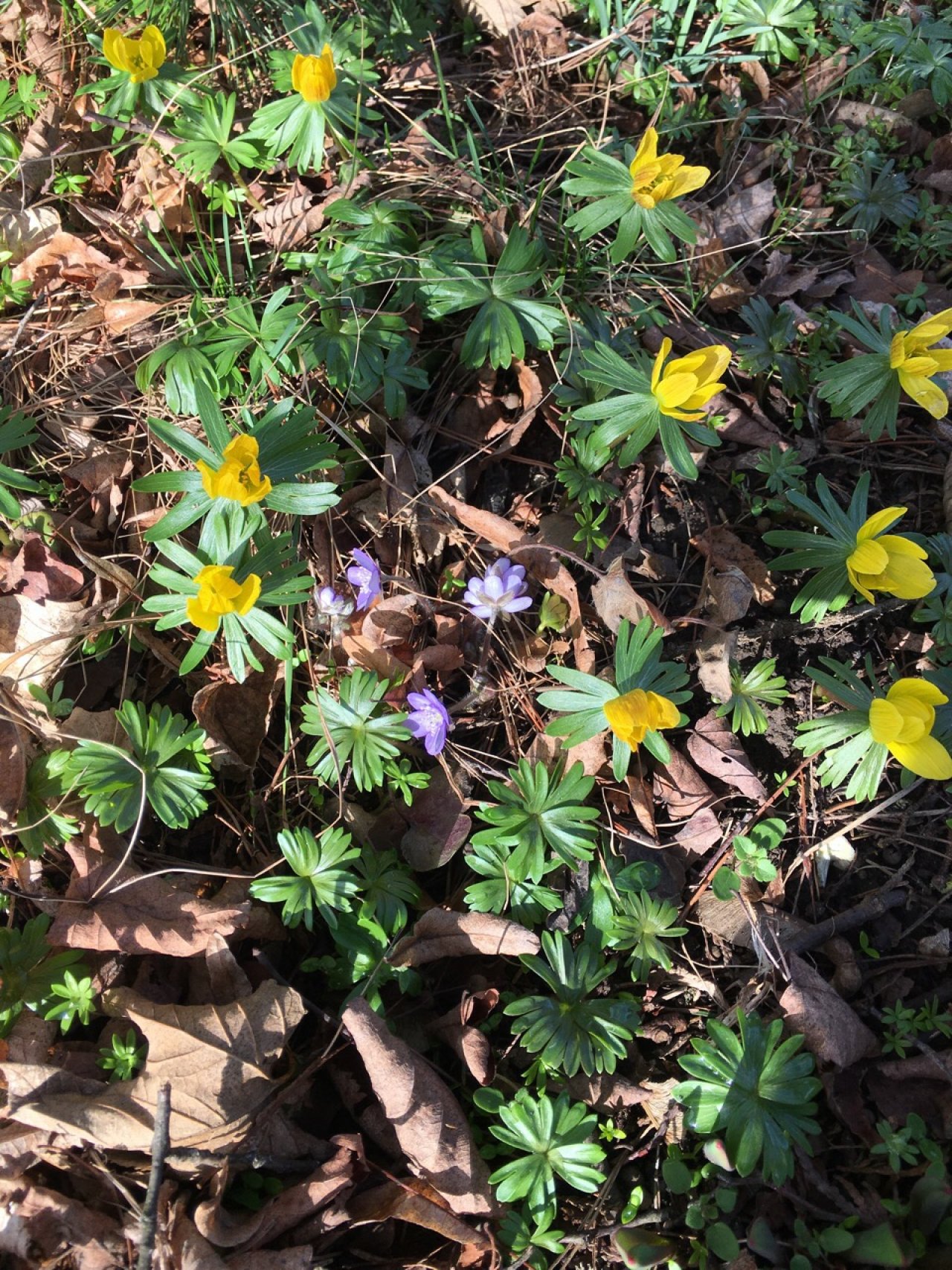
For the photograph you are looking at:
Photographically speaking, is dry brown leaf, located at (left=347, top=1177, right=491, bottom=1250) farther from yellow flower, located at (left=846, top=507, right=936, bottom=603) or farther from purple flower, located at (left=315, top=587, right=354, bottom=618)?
yellow flower, located at (left=846, top=507, right=936, bottom=603)

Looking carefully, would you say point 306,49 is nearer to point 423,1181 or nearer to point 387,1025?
point 387,1025

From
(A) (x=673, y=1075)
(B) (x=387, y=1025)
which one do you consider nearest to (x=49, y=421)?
(B) (x=387, y=1025)

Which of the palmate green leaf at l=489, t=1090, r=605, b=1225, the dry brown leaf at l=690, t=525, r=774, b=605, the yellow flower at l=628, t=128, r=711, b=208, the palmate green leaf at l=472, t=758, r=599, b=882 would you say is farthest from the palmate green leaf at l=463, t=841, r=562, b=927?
the yellow flower at l=628, t=128, r=711, b=208

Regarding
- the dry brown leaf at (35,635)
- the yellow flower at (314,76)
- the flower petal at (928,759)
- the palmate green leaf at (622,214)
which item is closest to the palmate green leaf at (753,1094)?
the flower petal at (928,759)

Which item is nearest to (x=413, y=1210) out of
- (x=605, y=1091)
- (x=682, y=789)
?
(x=605, y=1091)

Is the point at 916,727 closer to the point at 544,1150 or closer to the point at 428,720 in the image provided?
the point at 428,720

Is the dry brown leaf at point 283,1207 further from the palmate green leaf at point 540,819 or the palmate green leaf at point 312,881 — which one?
the palmate green leaf at point 540,819
